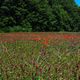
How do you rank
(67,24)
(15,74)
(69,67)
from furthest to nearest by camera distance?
1. (67,24)
2. (69,67)
3. (15,74)

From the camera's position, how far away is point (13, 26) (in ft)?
164

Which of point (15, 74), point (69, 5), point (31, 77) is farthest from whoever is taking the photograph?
point (69, 5)

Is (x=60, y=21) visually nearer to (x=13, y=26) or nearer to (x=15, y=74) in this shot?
(x=13, y=26)

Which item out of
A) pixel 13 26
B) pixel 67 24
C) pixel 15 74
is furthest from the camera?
pixel 67 24

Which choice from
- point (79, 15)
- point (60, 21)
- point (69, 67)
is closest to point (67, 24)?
point (60, 21)

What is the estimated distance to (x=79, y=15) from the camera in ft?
225

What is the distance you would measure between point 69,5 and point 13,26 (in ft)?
69.3

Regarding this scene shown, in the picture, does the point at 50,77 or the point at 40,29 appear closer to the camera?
the point at 50,77

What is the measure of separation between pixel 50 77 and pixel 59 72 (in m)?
0.18

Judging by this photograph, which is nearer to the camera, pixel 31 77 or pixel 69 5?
pixel 31 77

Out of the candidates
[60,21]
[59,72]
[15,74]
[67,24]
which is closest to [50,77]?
[59,72]

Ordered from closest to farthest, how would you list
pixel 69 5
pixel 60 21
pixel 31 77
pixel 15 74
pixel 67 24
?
pixel 31 77, pixel 15 74, pixel 60 21, pixel 67 24, pixel 69 5

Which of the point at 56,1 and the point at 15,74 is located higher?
the point at 56,1

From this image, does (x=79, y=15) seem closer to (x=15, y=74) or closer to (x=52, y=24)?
(x=52, y=24)
